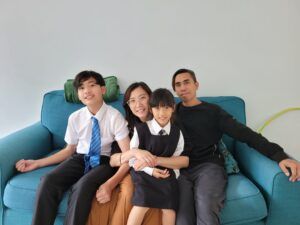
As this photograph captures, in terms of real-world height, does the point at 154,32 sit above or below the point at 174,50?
above

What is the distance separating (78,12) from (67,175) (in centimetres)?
135

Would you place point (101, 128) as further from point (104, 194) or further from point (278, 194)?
point (278, 194)

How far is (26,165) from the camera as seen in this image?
159 centimetres

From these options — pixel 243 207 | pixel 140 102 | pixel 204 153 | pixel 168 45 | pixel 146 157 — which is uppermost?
pixel 168 45

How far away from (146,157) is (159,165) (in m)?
0.09

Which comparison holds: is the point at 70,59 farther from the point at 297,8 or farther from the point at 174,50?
the point at 297,8

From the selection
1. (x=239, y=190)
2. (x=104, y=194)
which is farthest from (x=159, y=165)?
(x=239, y=190)

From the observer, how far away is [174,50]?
2178 millimetres

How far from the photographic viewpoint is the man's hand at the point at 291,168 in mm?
1317

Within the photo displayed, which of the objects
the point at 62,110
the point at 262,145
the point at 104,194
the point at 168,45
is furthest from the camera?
the point at 168,45

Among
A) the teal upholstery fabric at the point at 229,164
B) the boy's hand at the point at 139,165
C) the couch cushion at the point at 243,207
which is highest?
the boy's hand at the point at 139,165

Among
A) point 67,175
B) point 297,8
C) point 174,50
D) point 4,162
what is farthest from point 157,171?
point 297,8

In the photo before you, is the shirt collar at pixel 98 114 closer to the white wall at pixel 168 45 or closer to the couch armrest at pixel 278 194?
the white wall at pixel 168 45

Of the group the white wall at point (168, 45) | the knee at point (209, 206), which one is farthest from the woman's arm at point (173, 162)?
the white wall at point (168, 45)
